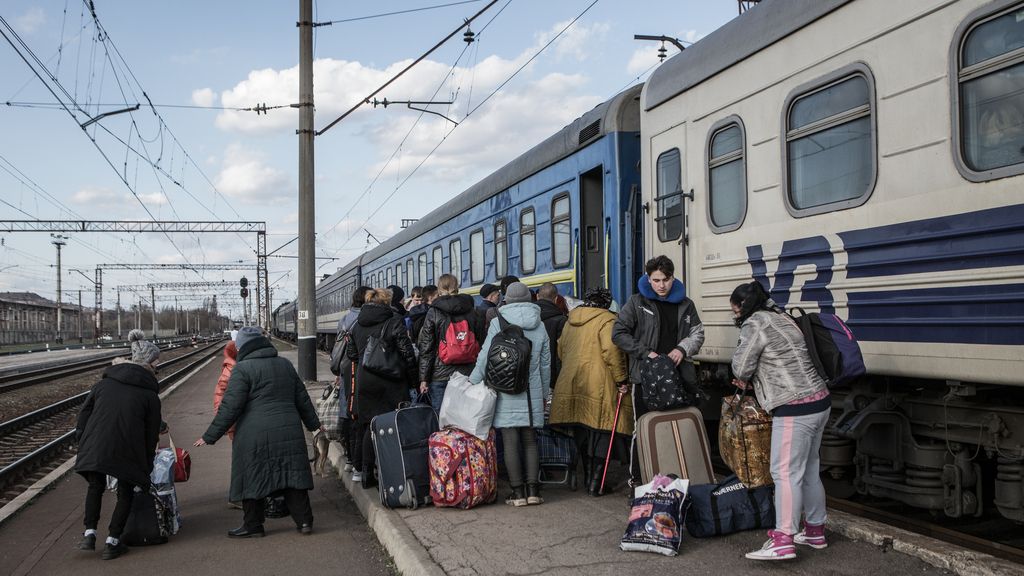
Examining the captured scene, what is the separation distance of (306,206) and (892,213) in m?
11.7

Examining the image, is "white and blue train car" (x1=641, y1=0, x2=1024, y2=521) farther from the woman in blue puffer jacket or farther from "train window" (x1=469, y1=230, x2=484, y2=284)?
"train window" (x1=469, y1=230, x2=484, y2=284)

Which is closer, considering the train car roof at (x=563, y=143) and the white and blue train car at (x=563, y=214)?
the white and blue train car at (x=563, y=214)

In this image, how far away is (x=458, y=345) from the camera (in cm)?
721

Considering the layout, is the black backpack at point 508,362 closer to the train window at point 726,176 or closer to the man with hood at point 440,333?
the man with hood at point 440,333

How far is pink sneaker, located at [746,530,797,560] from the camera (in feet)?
15.8

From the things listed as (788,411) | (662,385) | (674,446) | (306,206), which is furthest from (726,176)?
(306,206)

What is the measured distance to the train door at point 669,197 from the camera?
25.1 feet

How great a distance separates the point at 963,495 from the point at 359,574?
3.68 meters

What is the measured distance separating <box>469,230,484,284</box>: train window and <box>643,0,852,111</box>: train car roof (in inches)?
226

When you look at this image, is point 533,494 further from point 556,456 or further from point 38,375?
point 38,375

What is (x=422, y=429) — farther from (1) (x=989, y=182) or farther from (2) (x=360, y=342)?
(1) (x=989, y=182)

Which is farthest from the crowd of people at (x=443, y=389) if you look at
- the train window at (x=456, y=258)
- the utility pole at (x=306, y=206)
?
the utility pole at (x=306, y=206)

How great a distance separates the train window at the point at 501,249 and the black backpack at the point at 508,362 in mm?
5669

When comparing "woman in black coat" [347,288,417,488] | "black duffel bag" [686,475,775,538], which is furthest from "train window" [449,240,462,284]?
"black duffel bag" [686,475,775,538]
